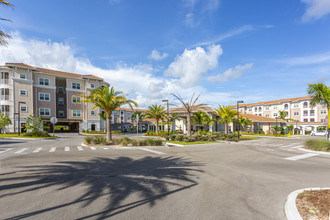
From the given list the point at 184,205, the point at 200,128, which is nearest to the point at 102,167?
the point at 184,205

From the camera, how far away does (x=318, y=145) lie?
50.3ft

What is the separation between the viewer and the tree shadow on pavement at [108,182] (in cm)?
492

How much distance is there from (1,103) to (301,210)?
166ft

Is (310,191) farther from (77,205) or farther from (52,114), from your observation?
(52,114)

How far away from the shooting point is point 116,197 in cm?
521

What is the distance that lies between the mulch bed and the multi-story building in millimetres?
42650

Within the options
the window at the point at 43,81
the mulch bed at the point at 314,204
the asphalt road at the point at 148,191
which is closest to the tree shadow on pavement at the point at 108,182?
the asphalt road at the point at 148,191

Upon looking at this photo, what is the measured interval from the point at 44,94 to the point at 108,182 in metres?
45.5

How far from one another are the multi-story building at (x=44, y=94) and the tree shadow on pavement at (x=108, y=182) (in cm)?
3386

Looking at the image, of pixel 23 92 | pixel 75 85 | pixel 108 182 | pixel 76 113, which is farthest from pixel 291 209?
pixel 75 85

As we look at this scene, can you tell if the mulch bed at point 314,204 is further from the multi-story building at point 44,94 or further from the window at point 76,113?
the window at point 76,113

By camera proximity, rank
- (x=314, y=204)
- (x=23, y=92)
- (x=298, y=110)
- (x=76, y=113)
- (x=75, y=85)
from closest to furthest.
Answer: (x=314, y=204)
(x=23, y=92)
(x=75, y=85)
(x=76, y=113)
(x=298, y=110)

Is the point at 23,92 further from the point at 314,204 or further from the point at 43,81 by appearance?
the point at 314,204

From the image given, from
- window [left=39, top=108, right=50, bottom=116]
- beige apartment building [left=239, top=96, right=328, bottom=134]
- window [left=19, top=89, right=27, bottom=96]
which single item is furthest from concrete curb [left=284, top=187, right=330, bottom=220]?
beige apartment building [left=239, top=96, right=328, bottom=134]
